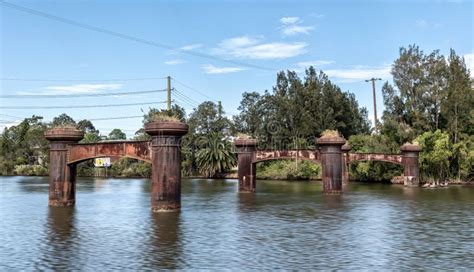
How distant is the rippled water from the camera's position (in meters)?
13.5

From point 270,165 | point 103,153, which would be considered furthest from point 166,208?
point 270,165

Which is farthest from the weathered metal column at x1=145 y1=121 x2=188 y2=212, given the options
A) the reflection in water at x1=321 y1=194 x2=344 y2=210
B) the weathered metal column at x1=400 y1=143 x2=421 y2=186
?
the weathered metal column at x1=400 y1=143 x2=421 y2=186

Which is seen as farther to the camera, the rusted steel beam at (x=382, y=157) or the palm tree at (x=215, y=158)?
the palm tree at (x=215, y=158)

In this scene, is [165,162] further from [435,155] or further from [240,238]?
[435,155]

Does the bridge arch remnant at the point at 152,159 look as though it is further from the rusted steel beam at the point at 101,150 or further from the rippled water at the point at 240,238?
the rippled water at the point at 240,238

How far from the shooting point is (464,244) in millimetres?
16188

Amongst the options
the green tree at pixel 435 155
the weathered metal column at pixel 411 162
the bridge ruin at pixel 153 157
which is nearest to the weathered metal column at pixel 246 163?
the bridge ruin at pixel 153 157

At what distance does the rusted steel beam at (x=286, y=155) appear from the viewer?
40.2 meters

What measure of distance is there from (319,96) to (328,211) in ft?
190

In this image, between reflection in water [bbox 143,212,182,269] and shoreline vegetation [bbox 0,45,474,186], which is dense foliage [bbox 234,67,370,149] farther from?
reflection in water [bbox 143,212,182,269]

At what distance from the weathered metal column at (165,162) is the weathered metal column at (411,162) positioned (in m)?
31.9

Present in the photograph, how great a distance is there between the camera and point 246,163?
132ft

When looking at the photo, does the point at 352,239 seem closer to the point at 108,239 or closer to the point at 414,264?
the point at 414,264

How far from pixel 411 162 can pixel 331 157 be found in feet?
59.3
